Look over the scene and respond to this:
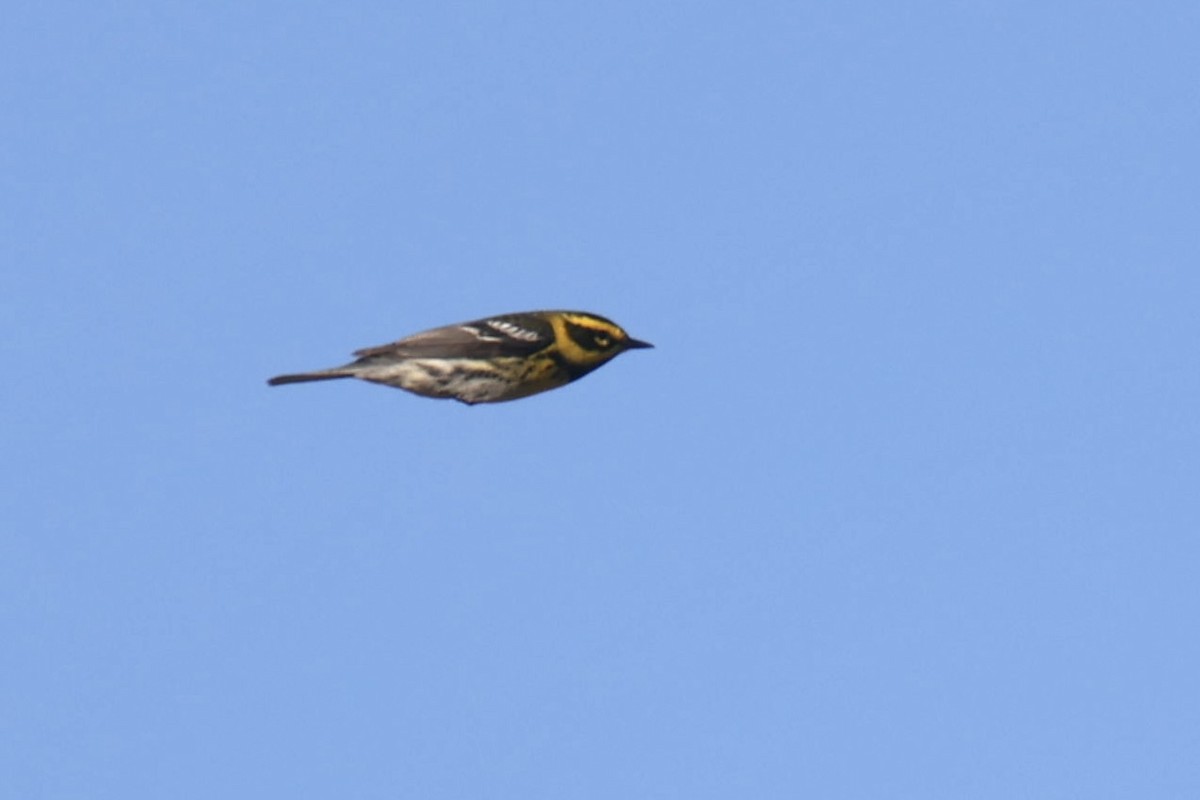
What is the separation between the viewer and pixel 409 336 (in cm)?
1552

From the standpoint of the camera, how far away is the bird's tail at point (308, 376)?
48.9 ft

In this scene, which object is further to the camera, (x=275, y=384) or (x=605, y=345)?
(x=605, y=345)

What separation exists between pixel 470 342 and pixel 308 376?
1554mm

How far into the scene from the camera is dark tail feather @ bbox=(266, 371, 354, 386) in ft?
48.9

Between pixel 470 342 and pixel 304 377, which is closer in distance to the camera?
pixel 304 377

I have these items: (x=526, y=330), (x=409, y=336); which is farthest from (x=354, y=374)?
(x=526, y=330)

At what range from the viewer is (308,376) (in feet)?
49.4

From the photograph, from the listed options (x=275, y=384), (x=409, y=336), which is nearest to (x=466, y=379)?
(x=409, y=336)

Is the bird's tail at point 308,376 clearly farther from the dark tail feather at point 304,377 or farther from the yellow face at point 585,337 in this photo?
the yellow face at point 585,337

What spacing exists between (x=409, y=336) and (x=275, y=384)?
1399 millimetres

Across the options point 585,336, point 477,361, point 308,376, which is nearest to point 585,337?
point 585,336

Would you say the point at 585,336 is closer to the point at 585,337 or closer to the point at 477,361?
the point at 585,337

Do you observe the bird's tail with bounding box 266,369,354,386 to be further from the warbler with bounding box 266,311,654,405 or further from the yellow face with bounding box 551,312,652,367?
the yellow face with bounding box 551,312,652,367

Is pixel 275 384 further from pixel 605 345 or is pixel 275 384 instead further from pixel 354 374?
pixel 605 345
